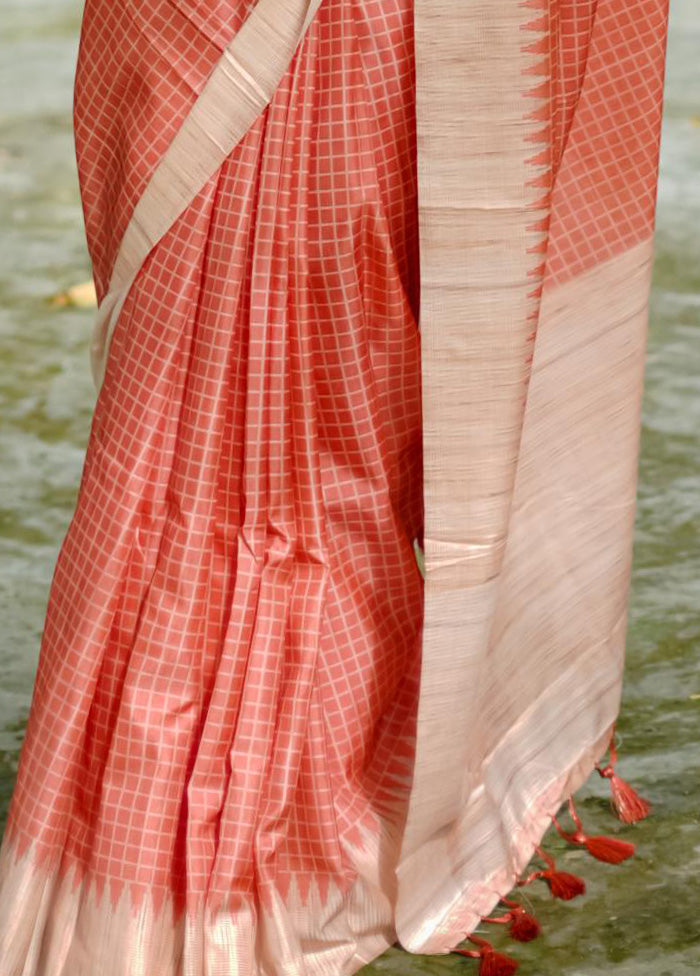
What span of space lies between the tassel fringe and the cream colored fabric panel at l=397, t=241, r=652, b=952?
0.08 ft

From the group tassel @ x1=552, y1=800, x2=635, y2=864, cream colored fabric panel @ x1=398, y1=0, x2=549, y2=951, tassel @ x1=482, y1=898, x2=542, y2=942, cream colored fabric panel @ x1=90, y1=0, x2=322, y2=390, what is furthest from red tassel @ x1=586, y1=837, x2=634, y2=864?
cream colored fabric panel @ x1=90, y1=0, x2=322, y2=390

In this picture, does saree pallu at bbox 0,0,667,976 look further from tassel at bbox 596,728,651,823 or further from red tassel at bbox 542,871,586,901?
tassel at bbox 596,728,651,823

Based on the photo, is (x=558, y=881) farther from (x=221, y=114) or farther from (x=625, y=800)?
(x=221, y=114)

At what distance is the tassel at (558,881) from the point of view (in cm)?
214

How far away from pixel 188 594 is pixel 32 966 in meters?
0.43

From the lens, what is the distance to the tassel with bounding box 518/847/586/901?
7.03 ft

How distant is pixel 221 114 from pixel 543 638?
77 centimetres

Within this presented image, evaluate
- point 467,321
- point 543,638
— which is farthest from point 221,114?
point 543,638

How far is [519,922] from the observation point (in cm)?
209

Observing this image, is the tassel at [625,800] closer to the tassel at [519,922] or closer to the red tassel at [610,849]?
the red tassel at [610,849]

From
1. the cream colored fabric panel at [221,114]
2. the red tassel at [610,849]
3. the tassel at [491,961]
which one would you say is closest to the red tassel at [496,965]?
the tassel at [491,961]

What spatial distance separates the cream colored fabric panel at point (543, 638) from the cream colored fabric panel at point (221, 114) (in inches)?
17.6

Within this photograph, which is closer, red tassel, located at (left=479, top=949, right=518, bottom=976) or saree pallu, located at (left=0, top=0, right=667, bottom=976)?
saree pallu, located at (left=0, top=0, right=667, bottom=976)

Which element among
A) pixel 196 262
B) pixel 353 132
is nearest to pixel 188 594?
pixel 196 262
